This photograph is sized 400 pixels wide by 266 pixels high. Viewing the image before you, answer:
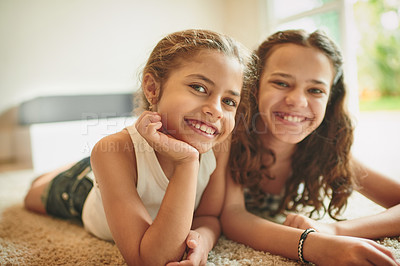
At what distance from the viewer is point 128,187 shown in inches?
30.5

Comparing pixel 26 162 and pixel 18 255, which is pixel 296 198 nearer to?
pixel 18 255

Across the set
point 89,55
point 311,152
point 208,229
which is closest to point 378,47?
point 89,55

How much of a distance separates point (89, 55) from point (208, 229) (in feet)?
11.5

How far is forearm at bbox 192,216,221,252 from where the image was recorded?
2.86 feet

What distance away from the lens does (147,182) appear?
896mm

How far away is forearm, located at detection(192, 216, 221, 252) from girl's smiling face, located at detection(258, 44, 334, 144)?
0.38 m

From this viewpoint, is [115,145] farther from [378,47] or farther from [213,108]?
[378,47]

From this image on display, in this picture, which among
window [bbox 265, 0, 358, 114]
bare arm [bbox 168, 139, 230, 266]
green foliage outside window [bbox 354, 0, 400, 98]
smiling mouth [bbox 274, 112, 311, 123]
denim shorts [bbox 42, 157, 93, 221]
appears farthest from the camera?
green foliage outside window [bbox 354, 0, 400, 98]

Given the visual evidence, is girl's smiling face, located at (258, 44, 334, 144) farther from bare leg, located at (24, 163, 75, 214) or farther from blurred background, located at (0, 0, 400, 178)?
blurred background, located at (0, 0, 400, 178)

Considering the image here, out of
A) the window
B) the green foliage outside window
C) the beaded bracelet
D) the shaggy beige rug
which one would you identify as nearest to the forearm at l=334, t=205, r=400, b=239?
the shaggy beige rug

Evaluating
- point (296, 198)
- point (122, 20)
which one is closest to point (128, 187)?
point (296, 198)

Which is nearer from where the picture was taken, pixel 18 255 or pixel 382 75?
pixel 18 255

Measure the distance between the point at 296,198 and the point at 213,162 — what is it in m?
0.46

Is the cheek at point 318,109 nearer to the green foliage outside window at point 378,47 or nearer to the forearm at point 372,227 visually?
the forearm at point 372,227
